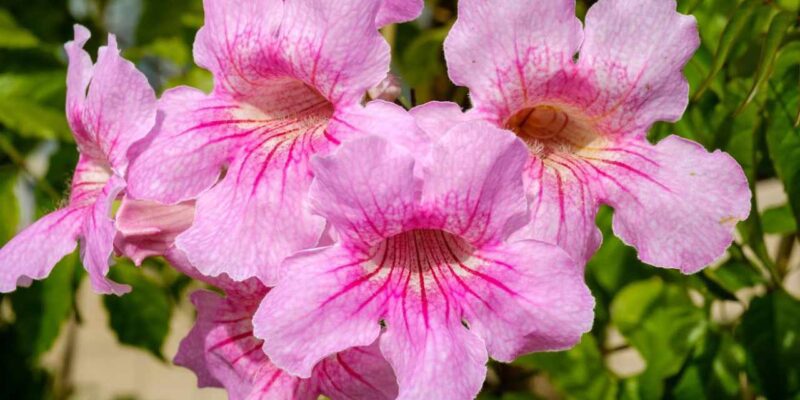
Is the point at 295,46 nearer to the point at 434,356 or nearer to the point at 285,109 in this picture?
the point at 285,109

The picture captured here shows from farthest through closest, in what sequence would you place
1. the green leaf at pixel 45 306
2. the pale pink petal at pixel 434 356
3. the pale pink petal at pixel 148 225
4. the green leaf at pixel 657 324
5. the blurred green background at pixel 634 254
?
1. the green leaf at pixel 45 306
2. the green leaf at pixel 657 324
3. the blurred green background at pixel 634 254
4. the pale pink petal at pixel 148 225
5. the pale pink petal at pixel 434 356

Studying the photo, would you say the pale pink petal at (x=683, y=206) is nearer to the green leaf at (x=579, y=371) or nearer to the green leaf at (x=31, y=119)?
the green leaf at (x=579, y=371)

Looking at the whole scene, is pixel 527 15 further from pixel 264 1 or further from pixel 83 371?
pixel 83 371

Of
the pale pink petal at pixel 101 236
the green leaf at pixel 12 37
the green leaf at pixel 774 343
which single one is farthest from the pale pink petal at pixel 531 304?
the green leaf at pixel 12 37

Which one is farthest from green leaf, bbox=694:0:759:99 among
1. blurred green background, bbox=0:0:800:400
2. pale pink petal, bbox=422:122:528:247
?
pale pink petal, bbox=422:122:528:247

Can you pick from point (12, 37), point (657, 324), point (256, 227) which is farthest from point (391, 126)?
point (12, 37)

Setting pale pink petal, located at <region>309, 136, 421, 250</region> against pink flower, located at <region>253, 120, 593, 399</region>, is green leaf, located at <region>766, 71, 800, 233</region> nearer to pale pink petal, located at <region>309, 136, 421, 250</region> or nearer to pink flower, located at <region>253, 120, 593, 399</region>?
pink flower, located at <region>253, 120, 593, 399</region>
